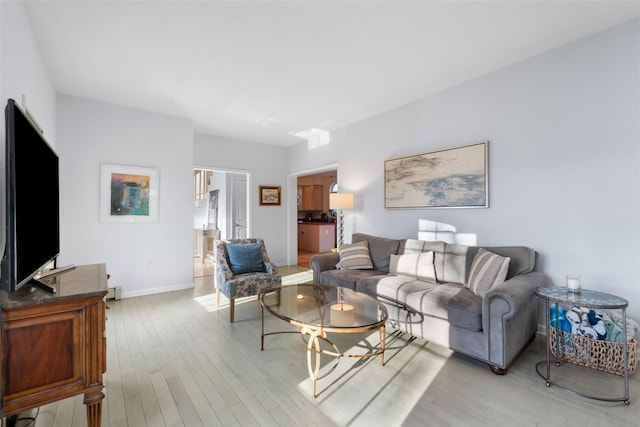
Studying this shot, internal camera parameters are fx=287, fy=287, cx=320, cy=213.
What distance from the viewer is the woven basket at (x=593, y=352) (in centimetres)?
207

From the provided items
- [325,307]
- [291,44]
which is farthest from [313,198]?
[325,307]

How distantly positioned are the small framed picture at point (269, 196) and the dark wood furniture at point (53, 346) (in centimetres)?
456

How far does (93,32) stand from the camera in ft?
7.82

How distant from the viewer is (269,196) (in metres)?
6.13

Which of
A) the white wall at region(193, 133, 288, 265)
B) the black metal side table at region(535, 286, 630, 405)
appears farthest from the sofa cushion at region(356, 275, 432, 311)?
the white wall at region(193, 133, 288, 265)

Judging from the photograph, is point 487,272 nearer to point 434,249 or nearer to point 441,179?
point 434,249

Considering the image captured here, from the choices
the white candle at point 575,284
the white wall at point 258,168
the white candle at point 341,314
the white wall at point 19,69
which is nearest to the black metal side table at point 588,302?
the white candle at point 575,284

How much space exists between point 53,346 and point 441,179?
11.8 ft

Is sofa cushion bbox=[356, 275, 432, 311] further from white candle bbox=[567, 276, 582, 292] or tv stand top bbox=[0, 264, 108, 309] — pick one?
tv stand top bbox=[0, 264, 108, 309]

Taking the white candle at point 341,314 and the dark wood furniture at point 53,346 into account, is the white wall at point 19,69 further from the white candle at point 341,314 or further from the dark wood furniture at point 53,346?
the white candle at point 341,314

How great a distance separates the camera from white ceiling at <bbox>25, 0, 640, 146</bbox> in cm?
213

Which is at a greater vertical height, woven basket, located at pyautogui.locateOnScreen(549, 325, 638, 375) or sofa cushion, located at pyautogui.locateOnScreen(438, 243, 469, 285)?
sofa cushion, located at pyautogui.locateOnScreen(438, 243, 469, 285)

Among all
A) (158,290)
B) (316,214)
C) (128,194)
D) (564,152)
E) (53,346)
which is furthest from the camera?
(316,214)

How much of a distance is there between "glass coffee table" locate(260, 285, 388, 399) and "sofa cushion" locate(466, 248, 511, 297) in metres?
0.90
